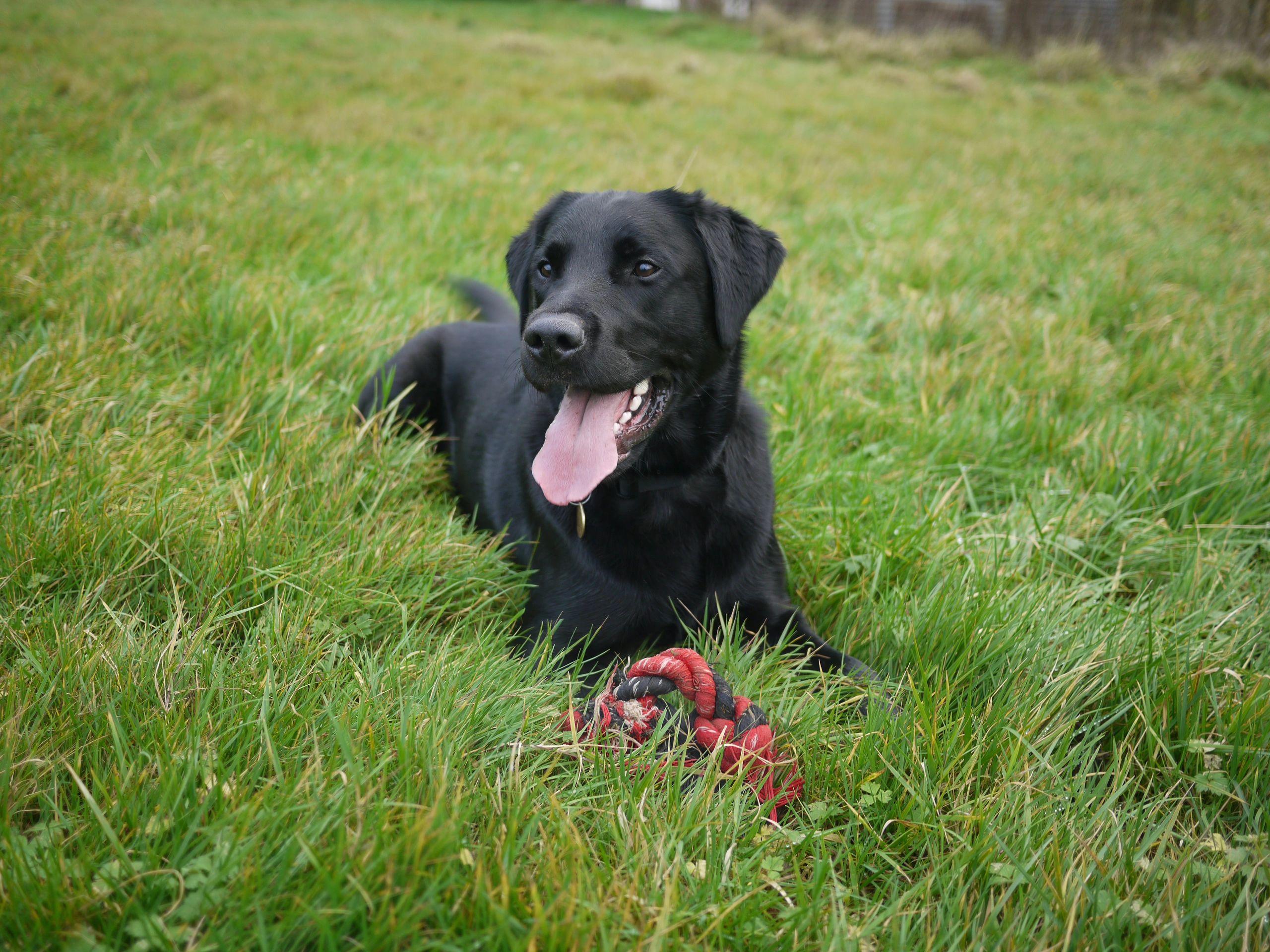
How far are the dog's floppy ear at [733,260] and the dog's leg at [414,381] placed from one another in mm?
1272

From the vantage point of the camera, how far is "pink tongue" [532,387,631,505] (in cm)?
187

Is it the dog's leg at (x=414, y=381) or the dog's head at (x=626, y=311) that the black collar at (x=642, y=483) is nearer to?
the dog's head at (x=626, y=311)

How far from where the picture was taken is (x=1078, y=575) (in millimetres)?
2223

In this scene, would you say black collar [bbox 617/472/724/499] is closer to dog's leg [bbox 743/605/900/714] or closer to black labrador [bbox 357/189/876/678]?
black labrador [bbox 357/189/876/678]

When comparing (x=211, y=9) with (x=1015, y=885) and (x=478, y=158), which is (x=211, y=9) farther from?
(x=1015, y=885)

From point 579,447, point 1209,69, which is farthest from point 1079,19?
point 579,447

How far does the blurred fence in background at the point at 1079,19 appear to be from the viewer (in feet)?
51.0

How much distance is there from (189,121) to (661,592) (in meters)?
6.14

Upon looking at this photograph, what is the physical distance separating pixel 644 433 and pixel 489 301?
1.94 m

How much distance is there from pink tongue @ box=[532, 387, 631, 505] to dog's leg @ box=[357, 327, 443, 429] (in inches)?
41.3

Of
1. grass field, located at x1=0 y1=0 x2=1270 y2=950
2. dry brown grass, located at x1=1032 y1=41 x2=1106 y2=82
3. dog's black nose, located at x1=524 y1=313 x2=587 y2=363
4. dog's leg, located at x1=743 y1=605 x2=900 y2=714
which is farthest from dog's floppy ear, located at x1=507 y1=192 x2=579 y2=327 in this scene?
dry brown grass, located at x1=1032 y1=41 x2=1106 y2=82

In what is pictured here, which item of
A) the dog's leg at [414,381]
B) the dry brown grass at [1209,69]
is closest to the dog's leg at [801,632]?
the dog's leg at [414,381]

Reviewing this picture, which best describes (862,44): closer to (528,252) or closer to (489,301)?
(489,301)

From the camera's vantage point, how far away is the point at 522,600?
2168 mm
